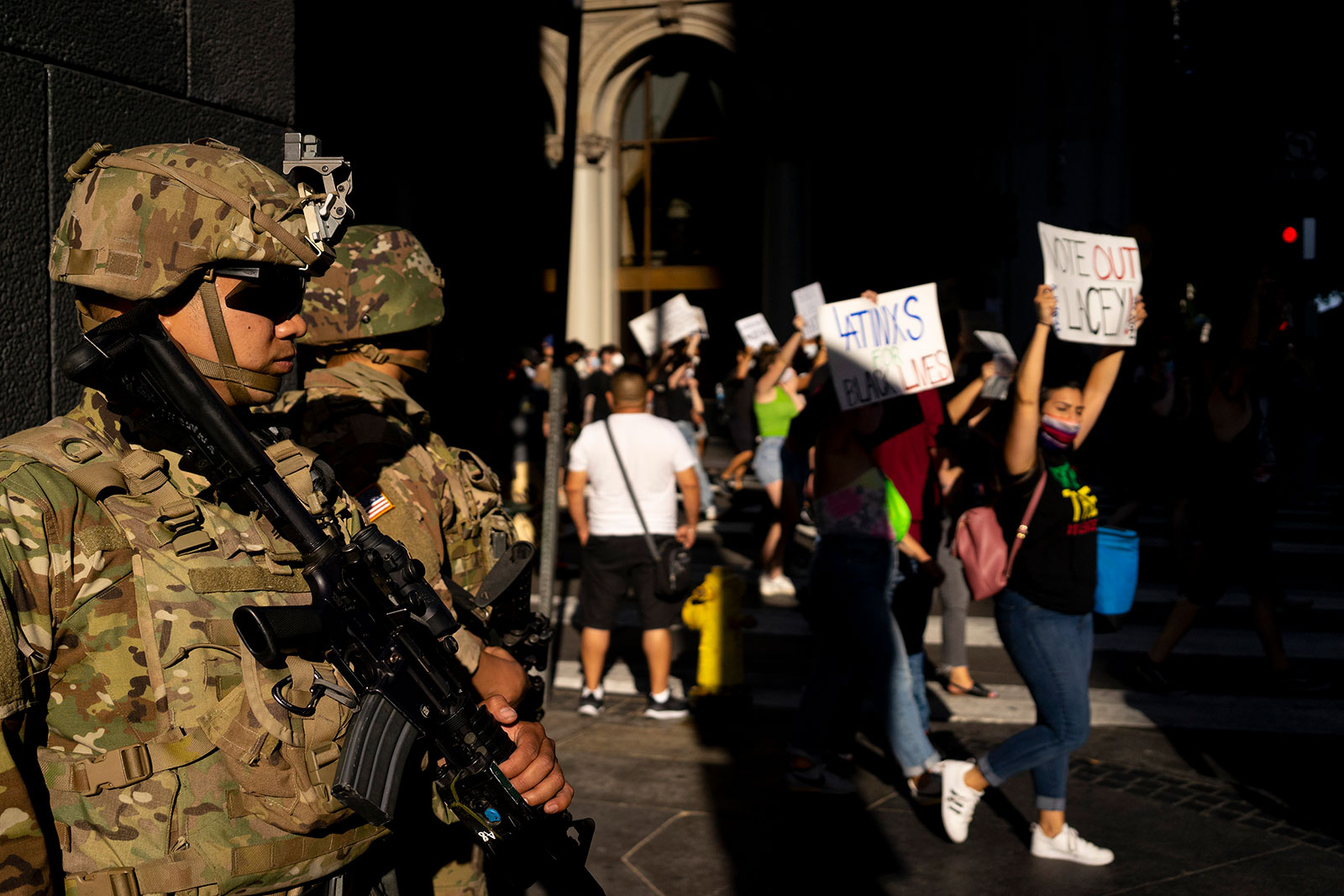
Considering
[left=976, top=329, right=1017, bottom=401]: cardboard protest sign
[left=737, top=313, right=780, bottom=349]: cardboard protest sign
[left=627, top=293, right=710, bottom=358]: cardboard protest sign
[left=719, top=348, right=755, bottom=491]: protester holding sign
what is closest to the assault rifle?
[left=976, top=329, right=1017, bottom=401]: cardboard protest sign

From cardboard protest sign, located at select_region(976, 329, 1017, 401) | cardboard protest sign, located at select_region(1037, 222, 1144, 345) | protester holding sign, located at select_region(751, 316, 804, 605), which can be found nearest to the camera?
cardboard protest sign, located at select_region(1037, 222, 1144, 345)

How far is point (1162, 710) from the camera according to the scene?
6910 mm

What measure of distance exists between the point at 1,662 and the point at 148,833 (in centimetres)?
38

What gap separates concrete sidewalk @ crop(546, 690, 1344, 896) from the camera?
15.3 ft

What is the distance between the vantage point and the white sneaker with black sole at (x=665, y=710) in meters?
6.83

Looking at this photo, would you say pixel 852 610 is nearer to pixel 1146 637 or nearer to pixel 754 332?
pixel 1146 637

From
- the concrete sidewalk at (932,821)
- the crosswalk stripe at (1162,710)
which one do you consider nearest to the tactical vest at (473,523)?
the concrete sidewalk at (932,821)

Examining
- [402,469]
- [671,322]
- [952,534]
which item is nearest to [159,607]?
[402,469]

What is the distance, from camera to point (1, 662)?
1.73 meters

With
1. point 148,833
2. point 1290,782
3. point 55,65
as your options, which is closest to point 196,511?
point 148,833

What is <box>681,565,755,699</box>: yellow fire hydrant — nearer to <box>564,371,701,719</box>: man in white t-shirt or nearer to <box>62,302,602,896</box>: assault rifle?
<box>564,371,701,719</box>: man in white t-shirt

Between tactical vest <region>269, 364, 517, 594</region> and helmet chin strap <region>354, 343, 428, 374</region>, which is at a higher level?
helmet chin strap <region>354, 343, 428, 374</region>

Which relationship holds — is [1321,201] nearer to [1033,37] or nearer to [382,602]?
[1033,37]

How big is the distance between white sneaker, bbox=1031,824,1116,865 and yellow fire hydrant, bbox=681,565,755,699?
232cm
